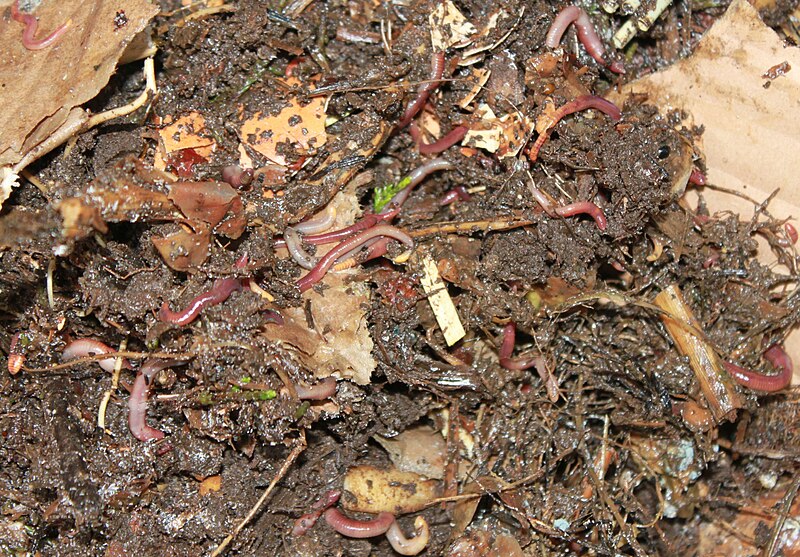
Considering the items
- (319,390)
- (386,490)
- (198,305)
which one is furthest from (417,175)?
(386,490)

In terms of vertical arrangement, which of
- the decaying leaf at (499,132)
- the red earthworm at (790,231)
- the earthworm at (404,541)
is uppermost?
the decaying leaf at (499,132)

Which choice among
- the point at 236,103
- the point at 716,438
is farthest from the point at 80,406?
the point at 716,438

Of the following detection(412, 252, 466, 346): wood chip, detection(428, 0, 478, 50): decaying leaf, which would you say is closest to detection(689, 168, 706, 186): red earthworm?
detection(428, 0, 478, 50): decaying leaf

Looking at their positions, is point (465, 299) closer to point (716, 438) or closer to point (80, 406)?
point (716, 438)

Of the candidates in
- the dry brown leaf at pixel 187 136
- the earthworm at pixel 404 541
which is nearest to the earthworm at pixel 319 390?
the earthworm at pixel 404 541

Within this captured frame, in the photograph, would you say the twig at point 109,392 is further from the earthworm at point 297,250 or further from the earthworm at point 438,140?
the earthworm at point 438,140

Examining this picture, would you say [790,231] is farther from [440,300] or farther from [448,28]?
[448,28]

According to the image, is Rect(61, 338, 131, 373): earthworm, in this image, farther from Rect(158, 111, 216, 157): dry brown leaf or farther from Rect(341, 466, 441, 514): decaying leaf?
Rect(341, 466, 441, 514): decaying leaf
